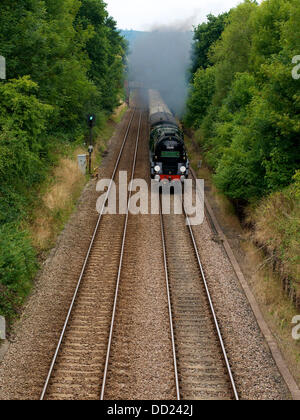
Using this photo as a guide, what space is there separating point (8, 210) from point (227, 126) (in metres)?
14.1

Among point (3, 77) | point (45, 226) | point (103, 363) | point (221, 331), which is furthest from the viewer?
point (45, 226)

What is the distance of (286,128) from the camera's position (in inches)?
543

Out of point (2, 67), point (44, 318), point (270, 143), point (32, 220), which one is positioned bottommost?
point (44, 318)

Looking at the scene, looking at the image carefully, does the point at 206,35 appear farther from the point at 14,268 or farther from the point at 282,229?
the point at 14,268

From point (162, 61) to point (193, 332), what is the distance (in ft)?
221

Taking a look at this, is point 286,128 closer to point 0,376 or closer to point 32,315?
point 32,315

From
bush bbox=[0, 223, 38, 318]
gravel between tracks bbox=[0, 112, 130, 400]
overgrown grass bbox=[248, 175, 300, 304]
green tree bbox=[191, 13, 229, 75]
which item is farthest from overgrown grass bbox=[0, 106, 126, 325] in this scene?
green tree bbox=[191, 13, 229, 75]

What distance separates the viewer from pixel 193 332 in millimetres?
10617

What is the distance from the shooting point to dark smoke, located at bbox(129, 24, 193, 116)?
59166 mm

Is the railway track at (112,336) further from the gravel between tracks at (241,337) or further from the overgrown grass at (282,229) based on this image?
the overgrown grass at (282,229)

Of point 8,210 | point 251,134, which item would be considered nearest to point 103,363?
point 8,210

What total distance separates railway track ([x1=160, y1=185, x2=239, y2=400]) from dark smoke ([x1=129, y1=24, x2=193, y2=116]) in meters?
38.5

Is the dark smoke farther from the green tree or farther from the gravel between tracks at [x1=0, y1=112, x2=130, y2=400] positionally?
the gravel between tracks at [x1=0, y1=112, x2=130, y2=400]

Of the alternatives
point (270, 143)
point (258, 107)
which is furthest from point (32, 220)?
point (258, 107)
